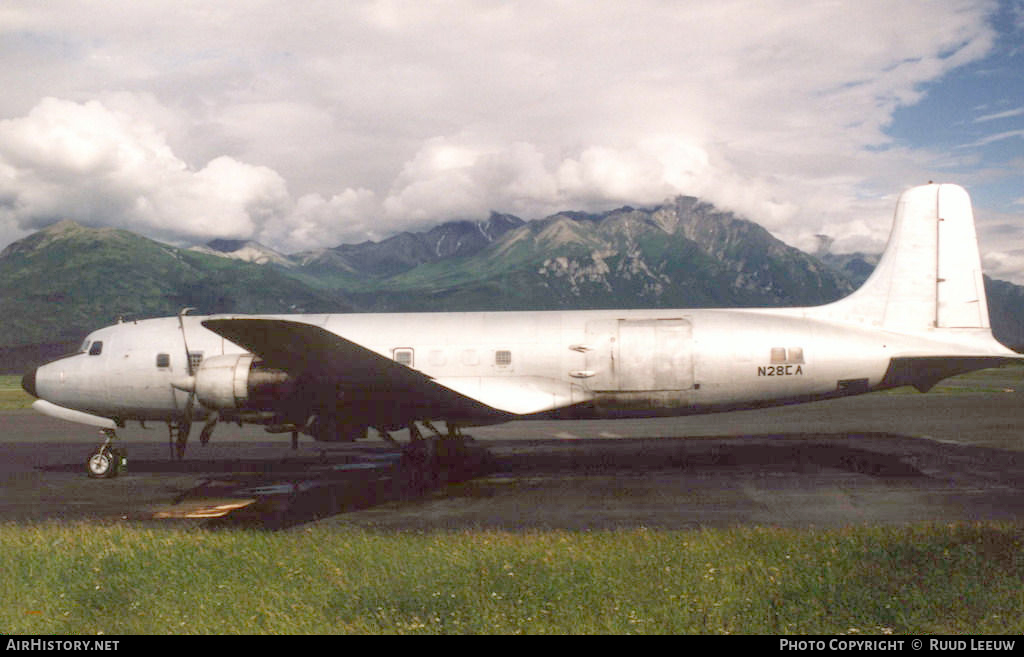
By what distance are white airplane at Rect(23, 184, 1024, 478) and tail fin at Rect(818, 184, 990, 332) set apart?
4cm

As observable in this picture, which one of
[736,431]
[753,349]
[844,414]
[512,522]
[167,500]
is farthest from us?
[844,414]

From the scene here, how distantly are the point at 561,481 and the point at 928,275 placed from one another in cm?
1058

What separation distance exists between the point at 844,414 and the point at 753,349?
707 inches

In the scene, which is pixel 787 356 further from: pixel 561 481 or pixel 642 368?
pixel 561 481

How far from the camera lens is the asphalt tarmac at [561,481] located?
42.7 ft

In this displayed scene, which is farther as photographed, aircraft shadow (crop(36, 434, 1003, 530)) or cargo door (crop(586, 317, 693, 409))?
cargo door (crop(586, 317, 693, 409))

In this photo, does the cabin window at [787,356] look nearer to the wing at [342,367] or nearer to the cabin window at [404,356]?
the wing at [342,367]

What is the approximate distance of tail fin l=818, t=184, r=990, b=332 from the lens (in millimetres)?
17469

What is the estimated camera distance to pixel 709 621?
23.2ft

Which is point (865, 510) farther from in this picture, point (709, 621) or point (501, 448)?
point (501, 448)

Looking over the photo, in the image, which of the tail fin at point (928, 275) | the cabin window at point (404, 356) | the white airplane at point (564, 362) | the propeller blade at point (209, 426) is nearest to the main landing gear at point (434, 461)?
the white airplane at point (564, 362)

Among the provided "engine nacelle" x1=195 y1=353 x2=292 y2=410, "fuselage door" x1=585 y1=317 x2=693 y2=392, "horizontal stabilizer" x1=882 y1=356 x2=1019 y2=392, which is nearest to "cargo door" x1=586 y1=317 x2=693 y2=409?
"fuselage door" x1=585 y1=317 x2=693 y2=392

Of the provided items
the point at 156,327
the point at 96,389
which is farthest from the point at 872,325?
the point at 96,389

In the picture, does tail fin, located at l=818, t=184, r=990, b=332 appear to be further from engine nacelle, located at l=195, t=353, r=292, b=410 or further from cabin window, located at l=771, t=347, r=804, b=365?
engine nacelle, located at l=195, t=353, r=292, b=410
